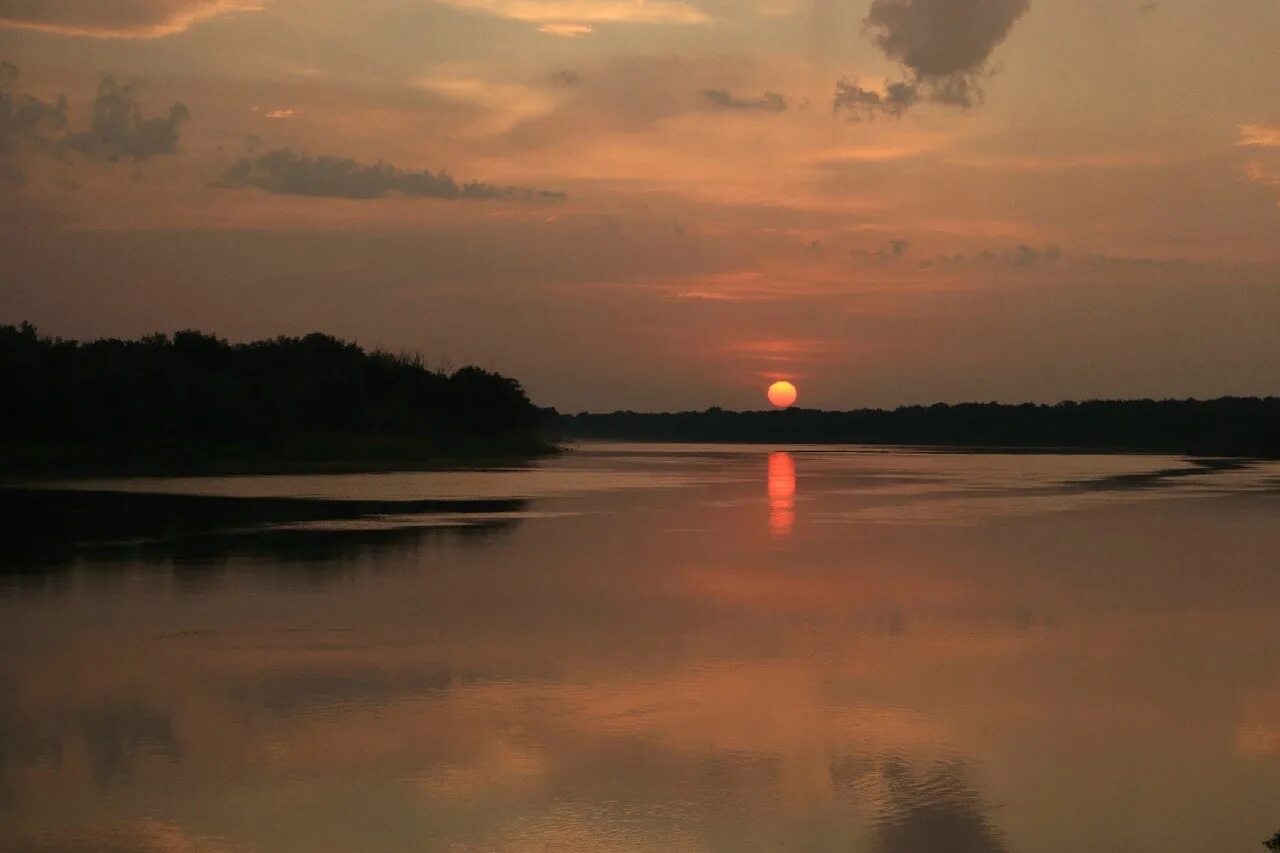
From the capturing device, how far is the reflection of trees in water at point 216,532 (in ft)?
70.2

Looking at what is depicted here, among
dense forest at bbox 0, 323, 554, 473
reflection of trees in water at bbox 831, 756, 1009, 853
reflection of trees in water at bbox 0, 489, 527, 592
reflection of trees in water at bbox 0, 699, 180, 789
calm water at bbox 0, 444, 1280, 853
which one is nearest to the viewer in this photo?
reflection of trees in water at bbox 831, 756, 1009, 853

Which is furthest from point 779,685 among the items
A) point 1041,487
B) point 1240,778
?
point 1041,487

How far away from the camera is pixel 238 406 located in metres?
68.4

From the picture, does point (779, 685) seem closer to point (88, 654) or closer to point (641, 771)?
point (641, 771)

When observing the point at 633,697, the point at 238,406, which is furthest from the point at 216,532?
the point at 238,406

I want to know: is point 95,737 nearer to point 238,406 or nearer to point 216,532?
point 216,532

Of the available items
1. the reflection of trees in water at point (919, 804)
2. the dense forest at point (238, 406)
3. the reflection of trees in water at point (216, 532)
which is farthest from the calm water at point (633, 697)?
the dense forest at point (238, 406)

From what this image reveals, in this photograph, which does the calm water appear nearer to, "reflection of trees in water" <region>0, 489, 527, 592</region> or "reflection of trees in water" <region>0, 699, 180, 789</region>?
"reflection of trees in water" <region>0, 699, 180, 789</region>

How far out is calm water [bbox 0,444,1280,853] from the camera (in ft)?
28.1

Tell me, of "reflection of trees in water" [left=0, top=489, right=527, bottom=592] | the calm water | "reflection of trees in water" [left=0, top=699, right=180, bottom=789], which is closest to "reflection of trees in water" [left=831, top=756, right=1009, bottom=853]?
the calm water

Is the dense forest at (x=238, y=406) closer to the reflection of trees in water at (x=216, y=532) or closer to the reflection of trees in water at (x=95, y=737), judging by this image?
the reflection of trees in water at (x=216, y=532)

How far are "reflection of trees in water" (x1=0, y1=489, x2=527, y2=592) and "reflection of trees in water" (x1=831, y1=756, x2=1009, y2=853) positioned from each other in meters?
12.3

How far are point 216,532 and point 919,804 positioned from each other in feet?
68.8

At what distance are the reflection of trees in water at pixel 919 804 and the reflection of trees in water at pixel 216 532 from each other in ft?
40.3
